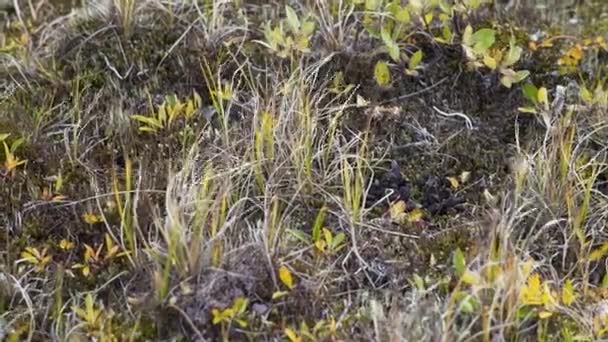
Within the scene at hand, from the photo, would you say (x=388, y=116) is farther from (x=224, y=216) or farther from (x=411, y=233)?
(x=224, y=216)

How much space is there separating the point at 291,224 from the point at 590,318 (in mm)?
901

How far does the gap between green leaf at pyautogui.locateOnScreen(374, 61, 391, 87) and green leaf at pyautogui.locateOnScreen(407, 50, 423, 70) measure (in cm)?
9

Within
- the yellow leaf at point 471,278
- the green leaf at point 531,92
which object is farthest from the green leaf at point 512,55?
the yellow leaf at point 471,278

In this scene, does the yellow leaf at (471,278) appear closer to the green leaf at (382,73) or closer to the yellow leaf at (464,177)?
the yellow leaf at (464,177)

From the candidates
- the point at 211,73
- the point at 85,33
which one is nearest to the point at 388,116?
the point at 211,73

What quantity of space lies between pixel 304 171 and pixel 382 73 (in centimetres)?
57

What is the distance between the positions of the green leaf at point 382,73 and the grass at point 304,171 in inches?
0.6

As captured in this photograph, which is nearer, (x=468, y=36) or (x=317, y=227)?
(x=317, y=227)

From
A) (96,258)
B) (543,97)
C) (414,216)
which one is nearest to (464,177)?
(414,216)

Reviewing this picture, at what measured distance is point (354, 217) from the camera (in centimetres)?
267

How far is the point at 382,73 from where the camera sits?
3152 mm

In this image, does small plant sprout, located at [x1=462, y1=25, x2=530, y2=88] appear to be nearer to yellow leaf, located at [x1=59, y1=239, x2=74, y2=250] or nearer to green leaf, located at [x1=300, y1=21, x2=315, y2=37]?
green leaf, located at [x1=300, y1=21, x2=315, y2=37]

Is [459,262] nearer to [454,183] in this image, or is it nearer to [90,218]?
[454,183]

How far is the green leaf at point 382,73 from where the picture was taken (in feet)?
10.3
